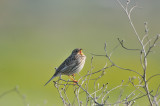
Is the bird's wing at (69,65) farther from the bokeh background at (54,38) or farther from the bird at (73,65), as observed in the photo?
the bokeh background at (54,38)

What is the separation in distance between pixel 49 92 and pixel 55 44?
10.0 m

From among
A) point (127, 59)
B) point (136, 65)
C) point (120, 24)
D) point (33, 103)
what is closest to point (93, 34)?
point (120, 24)

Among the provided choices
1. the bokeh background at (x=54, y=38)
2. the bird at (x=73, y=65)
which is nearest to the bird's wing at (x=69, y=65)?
the bird at (x=73, y=65)

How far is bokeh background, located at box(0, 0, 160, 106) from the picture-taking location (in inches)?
702

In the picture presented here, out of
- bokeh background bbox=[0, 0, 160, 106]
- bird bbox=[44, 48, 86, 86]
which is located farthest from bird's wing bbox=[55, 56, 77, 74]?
bokeh background bbox=[0, 0, 160, 106]

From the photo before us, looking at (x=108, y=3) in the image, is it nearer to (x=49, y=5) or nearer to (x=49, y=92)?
(x=49, y=5)

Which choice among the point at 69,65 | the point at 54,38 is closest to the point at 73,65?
the point at 69,65

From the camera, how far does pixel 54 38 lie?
1136 inches

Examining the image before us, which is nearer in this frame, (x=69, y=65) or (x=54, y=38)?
(x=69, y=65)

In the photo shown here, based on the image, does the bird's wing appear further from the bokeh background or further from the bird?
the bokeh background

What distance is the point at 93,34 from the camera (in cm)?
2994

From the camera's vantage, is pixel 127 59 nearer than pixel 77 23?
Yes

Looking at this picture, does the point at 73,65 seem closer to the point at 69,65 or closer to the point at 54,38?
the point at 69,65

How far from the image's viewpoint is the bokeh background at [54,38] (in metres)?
17.8
